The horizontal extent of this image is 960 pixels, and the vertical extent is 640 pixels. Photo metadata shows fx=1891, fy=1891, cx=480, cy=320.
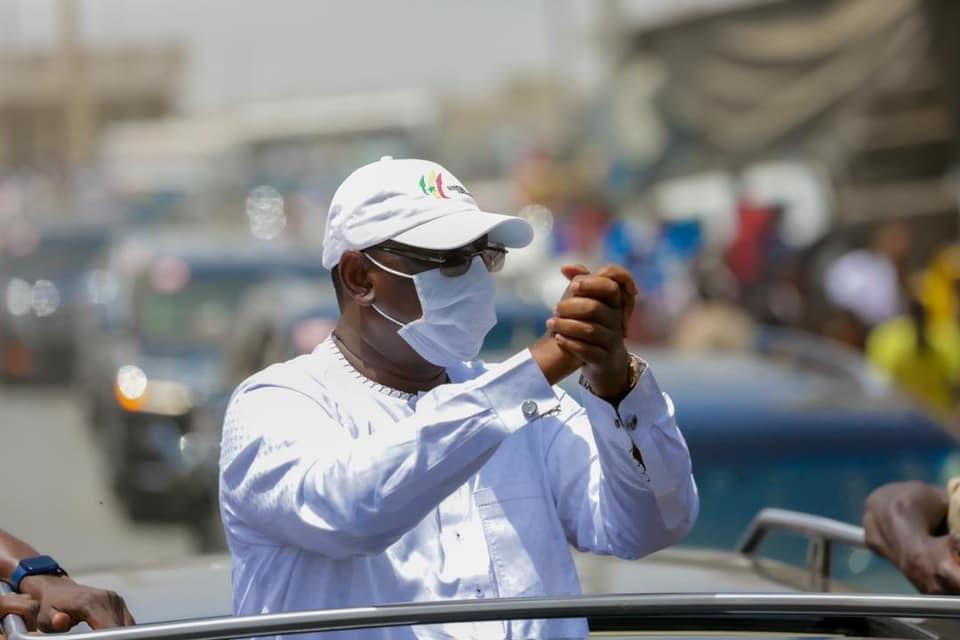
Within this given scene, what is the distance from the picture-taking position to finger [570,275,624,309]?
9.10ft

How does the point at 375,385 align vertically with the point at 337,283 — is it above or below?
below

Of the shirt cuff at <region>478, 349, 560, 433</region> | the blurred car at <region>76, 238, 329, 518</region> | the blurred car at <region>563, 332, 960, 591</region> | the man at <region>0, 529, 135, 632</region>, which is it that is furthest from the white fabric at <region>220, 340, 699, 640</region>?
the blurred car at <region>76, 238, 329, 518</region>

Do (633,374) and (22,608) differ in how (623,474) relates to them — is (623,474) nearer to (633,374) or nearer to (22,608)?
(633,374)

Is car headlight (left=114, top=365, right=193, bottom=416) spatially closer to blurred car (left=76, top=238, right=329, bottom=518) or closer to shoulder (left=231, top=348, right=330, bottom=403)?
blurred car (left=76, top=238, right=329, bottom=518)

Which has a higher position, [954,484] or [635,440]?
[635,440]

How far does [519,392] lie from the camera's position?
111 inches

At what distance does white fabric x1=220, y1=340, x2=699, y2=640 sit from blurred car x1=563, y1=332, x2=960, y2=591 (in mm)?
2607

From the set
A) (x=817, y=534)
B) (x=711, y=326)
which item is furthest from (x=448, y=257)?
(x=711, y=326)

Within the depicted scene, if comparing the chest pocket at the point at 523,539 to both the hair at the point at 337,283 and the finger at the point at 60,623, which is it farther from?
the finger at the point at 60,623

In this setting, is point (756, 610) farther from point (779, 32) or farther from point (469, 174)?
point (469, 174)

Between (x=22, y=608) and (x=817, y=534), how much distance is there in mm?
1686

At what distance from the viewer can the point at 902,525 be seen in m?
3.39

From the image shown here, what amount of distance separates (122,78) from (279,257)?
76.2 meters

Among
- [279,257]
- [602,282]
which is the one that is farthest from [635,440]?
[279,257]
